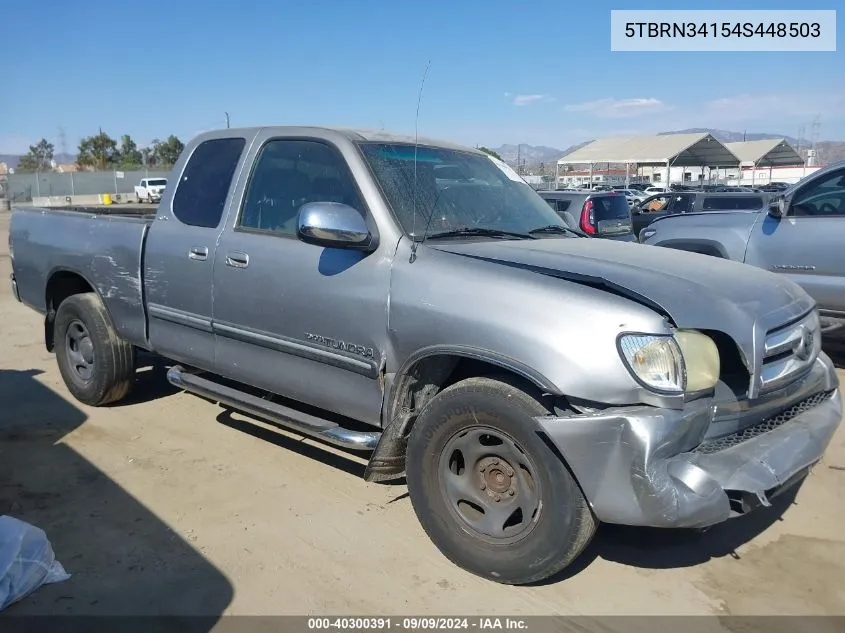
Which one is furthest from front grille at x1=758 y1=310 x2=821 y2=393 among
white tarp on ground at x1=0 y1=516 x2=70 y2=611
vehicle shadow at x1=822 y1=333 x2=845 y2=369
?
vehicle shadow at x1=822 y1=333 x2=845 y2=369

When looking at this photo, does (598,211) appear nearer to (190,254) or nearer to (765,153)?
(190,254)

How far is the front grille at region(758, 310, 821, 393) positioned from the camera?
306cm

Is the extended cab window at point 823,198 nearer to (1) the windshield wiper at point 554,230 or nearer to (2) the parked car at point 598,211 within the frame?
(1) the windshield wiper at point 554,230

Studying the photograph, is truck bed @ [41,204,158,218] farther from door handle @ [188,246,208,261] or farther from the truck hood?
the truck hood

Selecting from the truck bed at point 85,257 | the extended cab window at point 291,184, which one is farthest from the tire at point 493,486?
the truck bed at point 85,257

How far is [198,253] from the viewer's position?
4.35 meters

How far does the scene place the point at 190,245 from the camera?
4410mm

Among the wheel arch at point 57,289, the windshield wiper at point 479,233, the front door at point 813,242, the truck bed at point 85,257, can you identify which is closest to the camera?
the windshield wiper at point 479,233

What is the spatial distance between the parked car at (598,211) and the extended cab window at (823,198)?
153 inches

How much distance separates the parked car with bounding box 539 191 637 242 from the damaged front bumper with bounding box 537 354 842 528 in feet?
26.7

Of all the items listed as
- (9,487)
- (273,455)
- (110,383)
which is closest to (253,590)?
(273,455)

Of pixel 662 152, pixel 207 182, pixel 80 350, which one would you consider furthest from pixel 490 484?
pixel 662 152

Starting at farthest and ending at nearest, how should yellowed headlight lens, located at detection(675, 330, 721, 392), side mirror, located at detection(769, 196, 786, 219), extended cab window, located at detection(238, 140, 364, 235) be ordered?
side mirror, located at detection(769, 196, 786, 219) → extended cab window, located at detection(238, 140, 364, 235) → yellowed headlight lens, located at detection(675, 330, 721, 392)

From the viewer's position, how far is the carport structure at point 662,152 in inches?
1677
